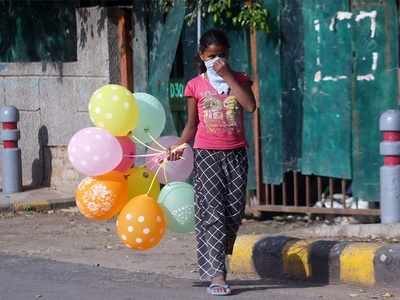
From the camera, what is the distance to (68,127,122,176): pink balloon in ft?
22.9

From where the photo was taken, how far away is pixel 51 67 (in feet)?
41.6

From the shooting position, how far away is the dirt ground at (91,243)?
8680 millimetres

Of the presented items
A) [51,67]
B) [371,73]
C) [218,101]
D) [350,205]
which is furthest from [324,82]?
[51,67]

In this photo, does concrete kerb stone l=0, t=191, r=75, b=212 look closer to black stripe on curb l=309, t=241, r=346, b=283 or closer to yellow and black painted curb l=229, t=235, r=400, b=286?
yellow and black painted curb l=229, t=235, r=400, b=286

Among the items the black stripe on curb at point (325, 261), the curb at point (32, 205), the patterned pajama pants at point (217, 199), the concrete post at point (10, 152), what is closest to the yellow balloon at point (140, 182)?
the patterned pajama pants at point (217, 199)

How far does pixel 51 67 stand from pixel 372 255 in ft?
20.5

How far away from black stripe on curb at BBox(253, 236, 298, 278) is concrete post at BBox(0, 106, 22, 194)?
5.25 meters

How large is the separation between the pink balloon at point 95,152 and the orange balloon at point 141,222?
11.5 inches

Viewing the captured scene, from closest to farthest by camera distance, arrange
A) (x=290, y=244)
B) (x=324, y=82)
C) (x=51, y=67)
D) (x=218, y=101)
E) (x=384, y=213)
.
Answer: (x=218, y=101) → (x=290, y=244) → (x=384, y=213) → (x=324, y=82) → (x=51, y=67)

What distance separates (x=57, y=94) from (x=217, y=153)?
5917 millimetres

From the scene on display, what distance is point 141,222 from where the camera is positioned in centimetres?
685

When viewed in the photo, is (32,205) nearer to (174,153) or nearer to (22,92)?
(22,92)

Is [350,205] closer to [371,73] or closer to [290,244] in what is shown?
[371,73]

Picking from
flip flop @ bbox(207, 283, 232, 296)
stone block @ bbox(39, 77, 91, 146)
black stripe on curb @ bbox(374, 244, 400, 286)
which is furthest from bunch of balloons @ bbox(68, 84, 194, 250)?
stone block @ bbox(39, 77, 91, 146)
